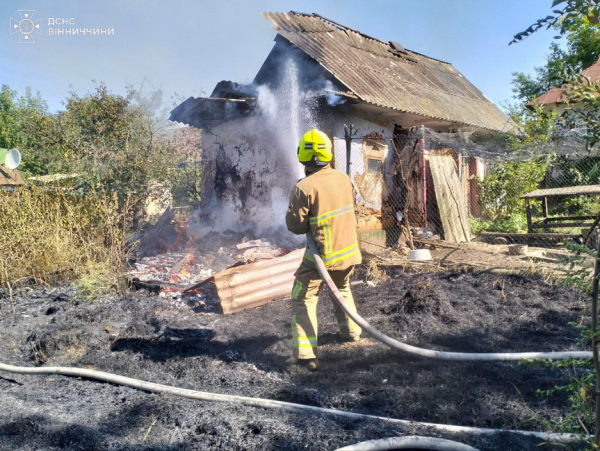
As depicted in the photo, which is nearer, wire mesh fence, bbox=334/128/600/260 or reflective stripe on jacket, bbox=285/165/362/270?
reflective stripe on jacket, bbox=285/165/362/270

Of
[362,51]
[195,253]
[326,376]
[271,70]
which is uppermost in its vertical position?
[362,51]

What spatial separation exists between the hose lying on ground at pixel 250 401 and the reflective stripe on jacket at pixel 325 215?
1360 millimetres

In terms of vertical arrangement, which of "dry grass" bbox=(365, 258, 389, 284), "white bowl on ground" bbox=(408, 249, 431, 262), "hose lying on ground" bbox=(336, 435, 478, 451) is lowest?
"hose lying on ground" bbox=(336, 435, 478, 451)

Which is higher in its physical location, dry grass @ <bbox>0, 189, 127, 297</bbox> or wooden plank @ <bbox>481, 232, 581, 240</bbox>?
dry grass @ <bbox>0, 189, 127, 297</bbox>

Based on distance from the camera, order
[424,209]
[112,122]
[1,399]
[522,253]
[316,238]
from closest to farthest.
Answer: [1,399] → [316,238] → [522,253] → [424,209] → [112,122]

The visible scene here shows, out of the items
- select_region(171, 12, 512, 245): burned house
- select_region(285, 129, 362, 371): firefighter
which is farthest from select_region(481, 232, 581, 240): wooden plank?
select_region(285, 129, 362, 371): firefighter

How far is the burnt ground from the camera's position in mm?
2768

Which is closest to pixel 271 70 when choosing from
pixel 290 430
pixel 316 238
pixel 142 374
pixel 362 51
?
pixel 362 51

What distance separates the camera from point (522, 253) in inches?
336

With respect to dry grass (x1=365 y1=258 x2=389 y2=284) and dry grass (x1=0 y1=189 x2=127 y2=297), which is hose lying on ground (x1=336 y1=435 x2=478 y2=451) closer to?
dry grass (x1=365 y1=258 x2=389 y2=284)

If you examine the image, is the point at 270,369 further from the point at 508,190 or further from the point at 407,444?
the point at 508,190

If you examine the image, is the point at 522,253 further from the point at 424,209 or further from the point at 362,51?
the point at 362,51

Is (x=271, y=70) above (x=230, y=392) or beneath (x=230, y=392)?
above

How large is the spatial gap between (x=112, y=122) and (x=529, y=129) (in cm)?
1218
